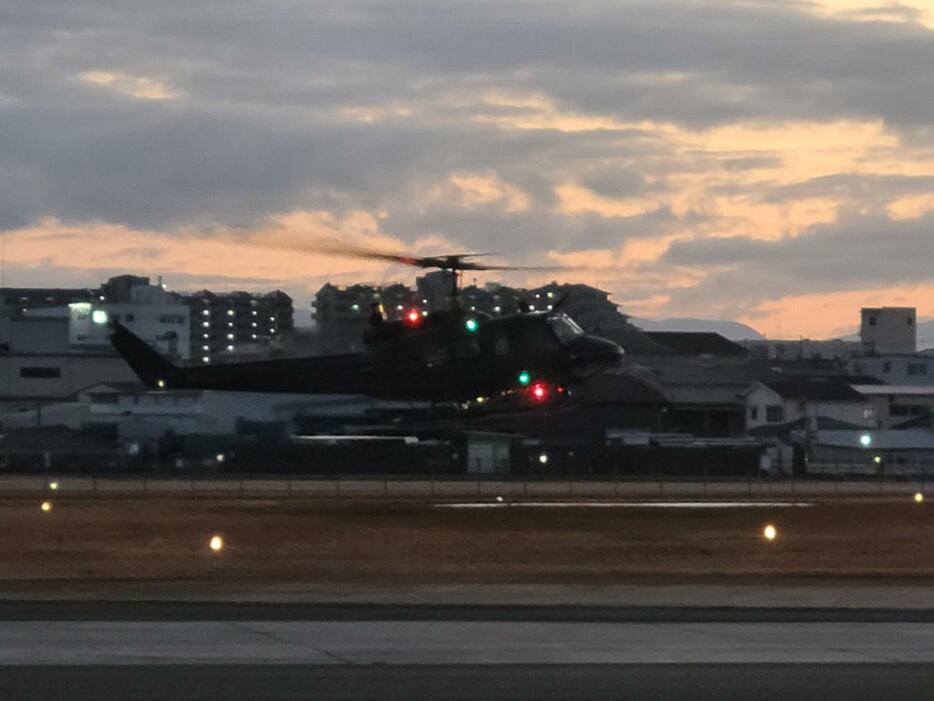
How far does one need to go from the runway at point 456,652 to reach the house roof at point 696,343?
117 m

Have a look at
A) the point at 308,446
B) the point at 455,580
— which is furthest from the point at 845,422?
the point at 455,580

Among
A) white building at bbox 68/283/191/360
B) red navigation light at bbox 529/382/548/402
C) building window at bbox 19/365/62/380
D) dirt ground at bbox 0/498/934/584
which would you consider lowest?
dirt ground at bbox 0/498/934/584

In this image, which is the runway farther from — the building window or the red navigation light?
the building window

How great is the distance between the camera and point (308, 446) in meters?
84.7

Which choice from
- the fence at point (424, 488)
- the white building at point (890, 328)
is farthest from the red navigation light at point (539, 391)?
the white building at point (890, 328)

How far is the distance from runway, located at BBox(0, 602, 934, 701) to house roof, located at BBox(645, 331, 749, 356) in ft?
383

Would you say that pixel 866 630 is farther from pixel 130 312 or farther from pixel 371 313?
pixel 130 312

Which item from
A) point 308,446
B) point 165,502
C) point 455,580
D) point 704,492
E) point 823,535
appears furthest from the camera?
point 308,446

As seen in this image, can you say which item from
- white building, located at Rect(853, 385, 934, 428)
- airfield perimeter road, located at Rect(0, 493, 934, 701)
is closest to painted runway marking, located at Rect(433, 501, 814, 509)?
airfield perimeter road, located at Rect(0, 493, 934, 701)

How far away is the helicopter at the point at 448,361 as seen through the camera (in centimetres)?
4141

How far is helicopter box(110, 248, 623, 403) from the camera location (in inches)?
1630

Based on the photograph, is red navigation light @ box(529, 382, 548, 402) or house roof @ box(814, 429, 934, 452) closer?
red navigation light @ box(529, 382, 548, 402)

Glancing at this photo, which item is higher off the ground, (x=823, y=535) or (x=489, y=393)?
(x=489, y=393)
